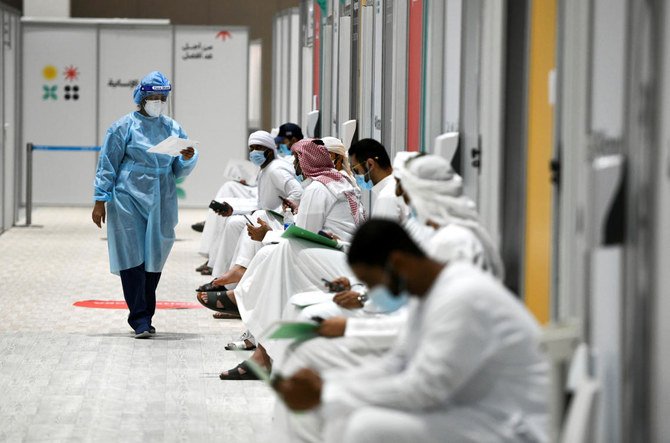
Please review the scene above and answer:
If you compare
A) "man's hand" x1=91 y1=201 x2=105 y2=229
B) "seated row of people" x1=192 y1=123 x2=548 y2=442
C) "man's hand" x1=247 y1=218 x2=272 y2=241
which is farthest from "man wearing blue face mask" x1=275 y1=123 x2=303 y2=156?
"seated row of people" x1=192 y1=123 x2=548 y2=442

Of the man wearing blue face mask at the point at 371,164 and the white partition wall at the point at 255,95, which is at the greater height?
the white partition wall at the point at 255,95

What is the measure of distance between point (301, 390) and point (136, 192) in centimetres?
401

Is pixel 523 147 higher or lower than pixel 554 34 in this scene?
lower

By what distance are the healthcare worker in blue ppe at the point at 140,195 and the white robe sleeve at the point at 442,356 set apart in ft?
13.7

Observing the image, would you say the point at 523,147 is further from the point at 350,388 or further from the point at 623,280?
the point at 350,388

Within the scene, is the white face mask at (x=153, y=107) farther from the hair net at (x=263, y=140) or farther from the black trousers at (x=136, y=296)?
the hair net at (x=263, y=140)

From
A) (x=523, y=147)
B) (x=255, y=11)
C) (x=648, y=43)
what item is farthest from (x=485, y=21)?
(x=255, y=11)

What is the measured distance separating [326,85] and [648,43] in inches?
282

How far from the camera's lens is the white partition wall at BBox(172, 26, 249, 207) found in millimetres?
16364

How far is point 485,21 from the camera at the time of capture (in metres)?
4.67

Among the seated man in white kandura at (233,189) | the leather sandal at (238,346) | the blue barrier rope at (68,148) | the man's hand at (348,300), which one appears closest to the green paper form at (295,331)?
the man's hand at (348,300)

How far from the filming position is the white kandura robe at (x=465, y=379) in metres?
2.64

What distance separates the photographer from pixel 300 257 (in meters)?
5.66

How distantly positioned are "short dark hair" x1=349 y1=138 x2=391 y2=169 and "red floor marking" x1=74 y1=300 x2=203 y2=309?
9.36ft
